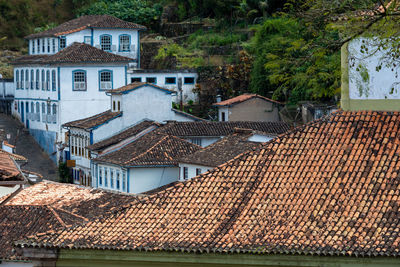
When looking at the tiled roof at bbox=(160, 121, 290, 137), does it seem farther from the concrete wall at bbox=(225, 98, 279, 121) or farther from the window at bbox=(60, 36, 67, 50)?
the window at bbox=(60, 36, 67, 50)

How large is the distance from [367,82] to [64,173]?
132 feet

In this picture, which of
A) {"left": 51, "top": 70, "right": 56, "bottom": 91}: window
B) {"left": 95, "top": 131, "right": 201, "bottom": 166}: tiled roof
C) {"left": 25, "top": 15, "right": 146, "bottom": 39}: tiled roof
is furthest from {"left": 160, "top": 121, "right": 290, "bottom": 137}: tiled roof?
{"left": 25, "top": 15, "right": 146, "bottom": 39}: tiled roof

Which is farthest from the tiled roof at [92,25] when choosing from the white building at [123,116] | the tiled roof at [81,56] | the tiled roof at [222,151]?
the tiled roof at [222,151]

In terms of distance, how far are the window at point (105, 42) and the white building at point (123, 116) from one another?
11928mm

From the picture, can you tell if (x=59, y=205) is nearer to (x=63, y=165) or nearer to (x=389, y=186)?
(x=389, y=186)

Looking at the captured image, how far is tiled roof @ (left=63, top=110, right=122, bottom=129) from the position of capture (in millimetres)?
56094

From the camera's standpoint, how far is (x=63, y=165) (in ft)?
193

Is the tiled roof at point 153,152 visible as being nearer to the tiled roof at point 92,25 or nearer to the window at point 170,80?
the window at point 170,80

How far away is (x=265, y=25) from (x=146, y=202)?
45999mm

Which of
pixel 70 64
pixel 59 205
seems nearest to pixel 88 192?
pixel 59 205

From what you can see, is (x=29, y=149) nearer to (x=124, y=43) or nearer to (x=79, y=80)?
(x=79, y=80)

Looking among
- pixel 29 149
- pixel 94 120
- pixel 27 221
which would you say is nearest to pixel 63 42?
pixel 29 149

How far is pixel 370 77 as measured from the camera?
64.5 feet

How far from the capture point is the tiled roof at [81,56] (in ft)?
205
